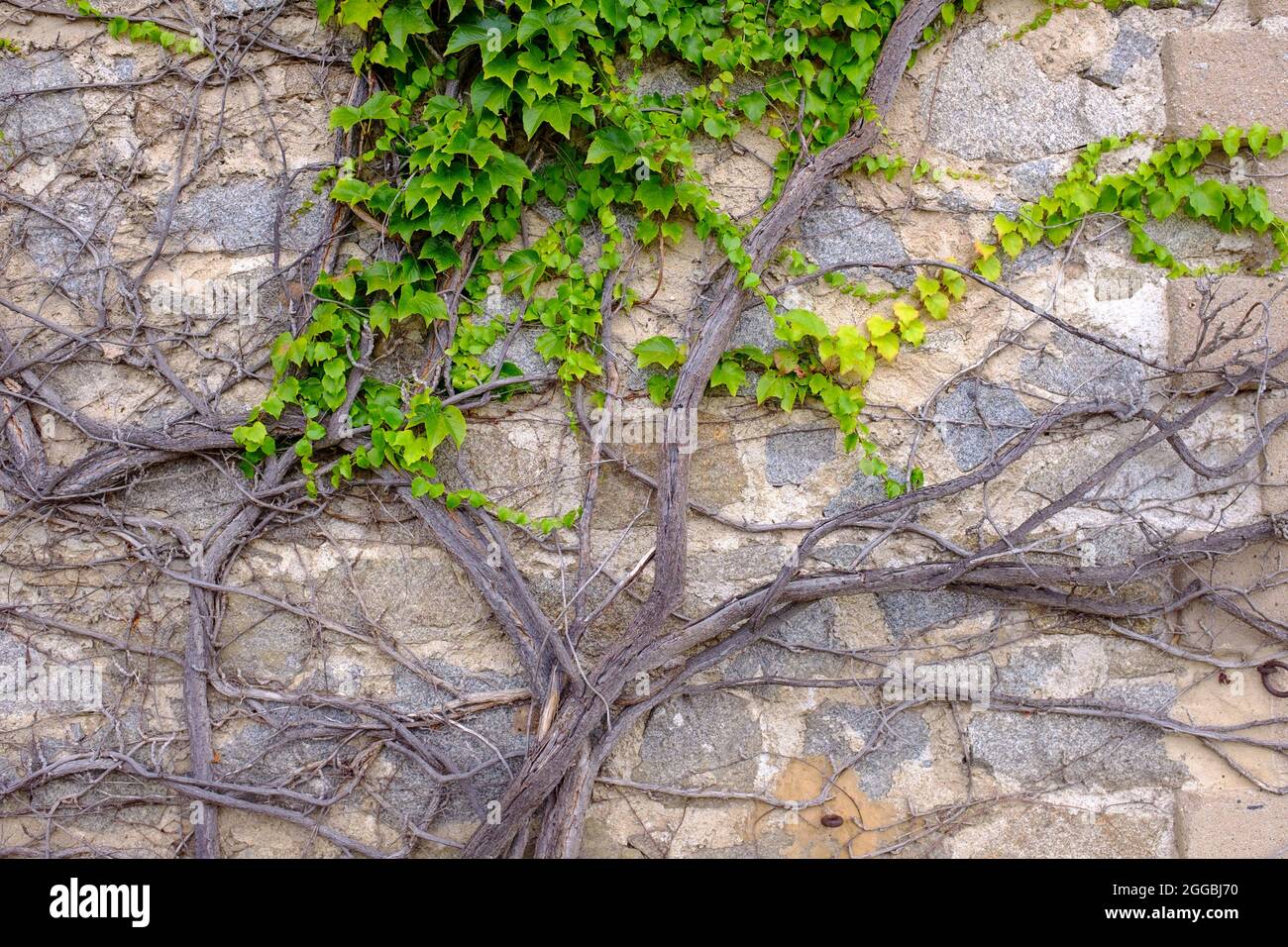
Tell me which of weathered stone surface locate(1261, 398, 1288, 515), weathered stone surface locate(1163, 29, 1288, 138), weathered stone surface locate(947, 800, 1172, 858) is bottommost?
weathered stone surface locate(947, 800, 1172, 858)

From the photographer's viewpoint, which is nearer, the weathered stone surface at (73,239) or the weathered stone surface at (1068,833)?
the weathered stone surface at (1068,833)

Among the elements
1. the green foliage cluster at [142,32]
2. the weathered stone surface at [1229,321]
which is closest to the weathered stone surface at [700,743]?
the weathered stone surface at [1229,321]

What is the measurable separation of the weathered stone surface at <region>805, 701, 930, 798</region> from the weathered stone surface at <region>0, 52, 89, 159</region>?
2623 mm

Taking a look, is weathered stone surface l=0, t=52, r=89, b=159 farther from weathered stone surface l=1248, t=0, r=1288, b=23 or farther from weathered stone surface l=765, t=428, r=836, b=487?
weathered stone surface l=1248, t=0, r=1288, b=23

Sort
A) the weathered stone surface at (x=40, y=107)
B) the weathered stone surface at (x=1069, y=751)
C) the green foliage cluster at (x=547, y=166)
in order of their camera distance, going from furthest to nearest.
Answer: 1. the weathered stone surface at (x=40, y=107)
2. the weathered stone surface at (x=1069, y=751)
3. the green foliage cluster at (x=547, y=166)

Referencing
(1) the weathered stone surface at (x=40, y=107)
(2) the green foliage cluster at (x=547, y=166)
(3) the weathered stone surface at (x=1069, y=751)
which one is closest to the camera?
(2) the green foliage cluster at (x=547, y=166)

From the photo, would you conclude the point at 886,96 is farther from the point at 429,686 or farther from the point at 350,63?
the point at 429,686

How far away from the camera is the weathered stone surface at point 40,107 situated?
Answer: 99.2 inches

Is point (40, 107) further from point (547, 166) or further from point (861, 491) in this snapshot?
point (861, 491)

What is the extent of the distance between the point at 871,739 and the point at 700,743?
0.46 meters

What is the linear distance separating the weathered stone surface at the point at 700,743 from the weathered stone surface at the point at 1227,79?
1.96 metres

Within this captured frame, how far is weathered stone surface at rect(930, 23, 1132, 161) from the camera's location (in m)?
2.44

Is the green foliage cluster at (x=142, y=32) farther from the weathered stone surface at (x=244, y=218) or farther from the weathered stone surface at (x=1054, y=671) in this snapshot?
the weathered stone surface at (x=1054, y=671)

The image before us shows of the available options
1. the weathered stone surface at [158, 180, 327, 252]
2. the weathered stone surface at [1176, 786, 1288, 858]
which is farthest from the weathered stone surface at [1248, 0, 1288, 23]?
the weathered stone surface at [158, 180, 327, 252]
